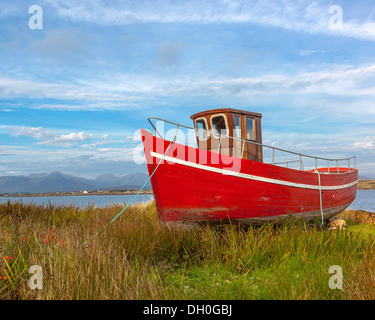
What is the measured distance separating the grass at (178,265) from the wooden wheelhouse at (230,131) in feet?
8.83

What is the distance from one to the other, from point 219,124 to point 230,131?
48 cm

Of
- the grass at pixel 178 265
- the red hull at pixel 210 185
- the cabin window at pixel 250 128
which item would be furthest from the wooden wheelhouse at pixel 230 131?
the grass at pixel 178 265

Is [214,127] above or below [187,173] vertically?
above

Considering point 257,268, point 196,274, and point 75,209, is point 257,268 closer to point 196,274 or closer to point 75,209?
point 196,274

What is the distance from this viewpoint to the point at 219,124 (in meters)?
9.73

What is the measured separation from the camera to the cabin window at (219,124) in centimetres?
956

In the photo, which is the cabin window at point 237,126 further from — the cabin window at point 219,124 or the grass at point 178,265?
the grass at point 178,265

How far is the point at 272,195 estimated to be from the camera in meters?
8.62

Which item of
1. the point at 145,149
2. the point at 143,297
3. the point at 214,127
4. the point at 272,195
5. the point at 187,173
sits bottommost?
the point at 143,297

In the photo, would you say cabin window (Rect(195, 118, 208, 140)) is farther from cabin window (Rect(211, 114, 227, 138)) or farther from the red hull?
the red hull

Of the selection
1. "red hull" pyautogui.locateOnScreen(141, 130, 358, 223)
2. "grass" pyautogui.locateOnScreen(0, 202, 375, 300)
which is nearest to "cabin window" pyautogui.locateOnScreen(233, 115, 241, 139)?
"red hull" pyautogui.locateOnScreen(141, 130, 358, 223)

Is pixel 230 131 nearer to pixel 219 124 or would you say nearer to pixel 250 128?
pixel 219 124

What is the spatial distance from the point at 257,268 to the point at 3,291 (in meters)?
3.91
